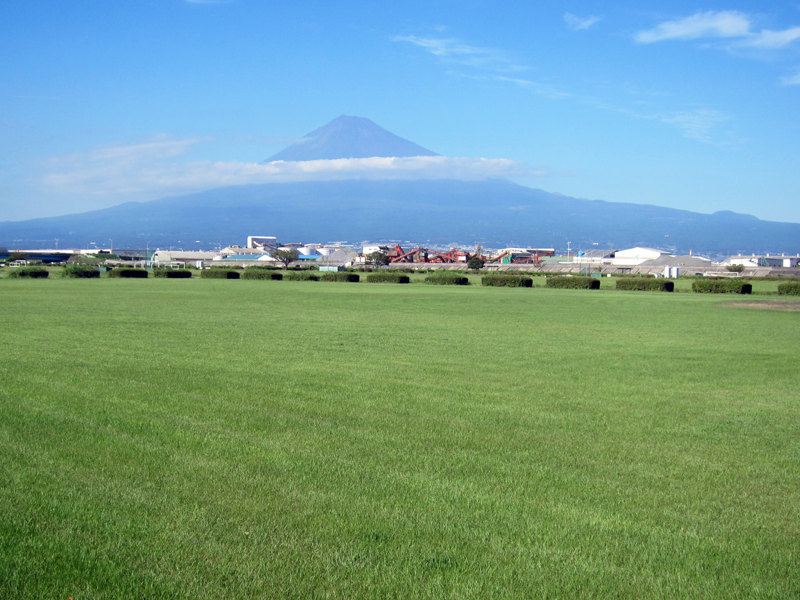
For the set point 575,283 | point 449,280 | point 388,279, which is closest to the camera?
point 575,283

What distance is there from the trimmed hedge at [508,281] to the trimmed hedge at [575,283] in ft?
5.22

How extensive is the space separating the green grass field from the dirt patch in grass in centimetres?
1726

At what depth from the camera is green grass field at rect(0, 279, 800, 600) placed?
3512mm

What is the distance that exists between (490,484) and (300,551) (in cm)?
165

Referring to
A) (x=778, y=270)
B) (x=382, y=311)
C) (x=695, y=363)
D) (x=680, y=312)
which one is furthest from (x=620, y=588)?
(x=778, y=270)

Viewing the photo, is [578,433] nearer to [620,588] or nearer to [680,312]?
[620,588]

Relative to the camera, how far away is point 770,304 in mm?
28484

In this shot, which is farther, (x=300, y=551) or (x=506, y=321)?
(x=506, y=321)

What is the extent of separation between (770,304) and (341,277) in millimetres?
29268

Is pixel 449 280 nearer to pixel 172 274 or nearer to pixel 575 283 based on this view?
pixel 575 283

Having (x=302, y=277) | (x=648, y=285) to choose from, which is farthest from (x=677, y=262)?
(x=302, y=277)

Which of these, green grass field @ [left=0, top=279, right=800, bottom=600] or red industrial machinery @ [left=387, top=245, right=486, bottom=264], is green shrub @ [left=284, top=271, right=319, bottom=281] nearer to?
green grass field @ [left=0, top=279, right=800, bottom=600]

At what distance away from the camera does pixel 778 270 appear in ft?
221

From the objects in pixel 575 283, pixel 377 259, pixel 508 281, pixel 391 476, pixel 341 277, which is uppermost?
pixel 377 259
